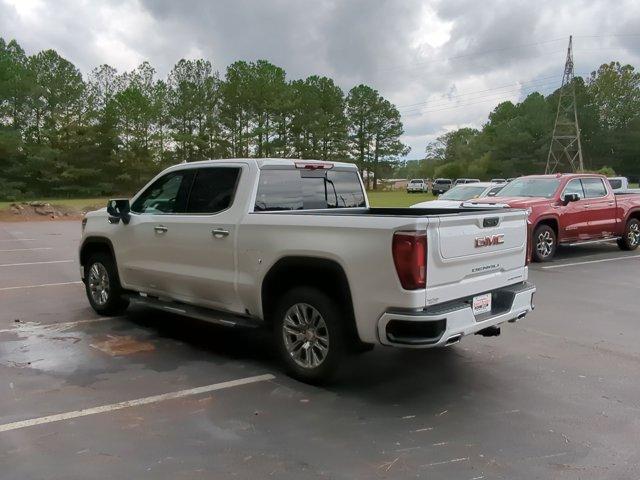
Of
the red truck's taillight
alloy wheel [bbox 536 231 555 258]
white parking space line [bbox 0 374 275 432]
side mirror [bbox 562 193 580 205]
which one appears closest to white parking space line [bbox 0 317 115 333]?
white parking space line [bbox 0 374 275 432]

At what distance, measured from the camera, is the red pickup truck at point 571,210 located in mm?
11742

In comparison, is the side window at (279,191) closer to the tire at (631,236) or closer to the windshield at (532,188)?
the windshield at (532,188)

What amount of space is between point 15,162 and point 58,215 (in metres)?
28.9

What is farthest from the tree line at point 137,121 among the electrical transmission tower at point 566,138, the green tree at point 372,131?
the electrical transmission tower at point 566,138

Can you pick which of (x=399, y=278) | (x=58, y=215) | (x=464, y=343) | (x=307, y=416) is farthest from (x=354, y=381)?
(x=58, y=215)

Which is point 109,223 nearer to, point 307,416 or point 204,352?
point 204,352

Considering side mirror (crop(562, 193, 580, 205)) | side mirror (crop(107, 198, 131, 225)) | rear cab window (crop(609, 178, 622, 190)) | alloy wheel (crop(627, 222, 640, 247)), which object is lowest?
alloy wheel (crop(627, 222, 640, 247))

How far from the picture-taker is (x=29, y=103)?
179 feet

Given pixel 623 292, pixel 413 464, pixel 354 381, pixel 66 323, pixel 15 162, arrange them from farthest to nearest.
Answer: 1. pixel 15 162
2. pixel 623 292
3. pixel 66 323
4. pixel 354 381
5. pixel 413 464

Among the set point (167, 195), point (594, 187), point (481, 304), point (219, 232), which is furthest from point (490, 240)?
point (594, 187)

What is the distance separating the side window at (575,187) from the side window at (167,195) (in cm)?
926

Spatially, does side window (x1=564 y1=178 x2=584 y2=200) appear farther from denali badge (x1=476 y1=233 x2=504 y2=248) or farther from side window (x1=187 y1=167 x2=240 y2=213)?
side window (x1=187 y1=167 x2=240 y2=213)

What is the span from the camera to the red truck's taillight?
3.93m

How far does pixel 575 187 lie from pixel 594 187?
0.85 metres
